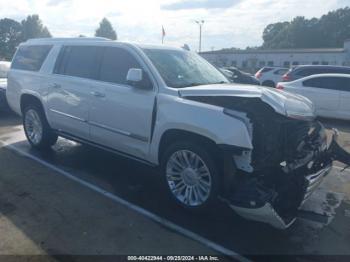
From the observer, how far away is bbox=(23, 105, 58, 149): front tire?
7.06 metres

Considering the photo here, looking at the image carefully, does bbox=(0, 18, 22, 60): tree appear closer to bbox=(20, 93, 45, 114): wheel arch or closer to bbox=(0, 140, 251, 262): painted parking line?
bbox=(20, 93, 45, 114): wheel arch

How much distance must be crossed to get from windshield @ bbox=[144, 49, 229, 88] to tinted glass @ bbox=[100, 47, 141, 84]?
10.6 inches

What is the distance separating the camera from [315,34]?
9412 cm

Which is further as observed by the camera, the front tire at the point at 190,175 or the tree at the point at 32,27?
the tree at the point at 32,27

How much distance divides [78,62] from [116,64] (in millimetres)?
985

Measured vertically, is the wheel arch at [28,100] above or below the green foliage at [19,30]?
below

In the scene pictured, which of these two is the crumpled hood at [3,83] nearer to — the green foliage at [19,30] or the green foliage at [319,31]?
the green foliage at [19,30]

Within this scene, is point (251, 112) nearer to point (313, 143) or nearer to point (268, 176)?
point (268, 176)

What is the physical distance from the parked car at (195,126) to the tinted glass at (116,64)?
0.01m

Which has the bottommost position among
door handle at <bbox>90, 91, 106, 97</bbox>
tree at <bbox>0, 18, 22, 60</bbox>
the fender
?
the fender

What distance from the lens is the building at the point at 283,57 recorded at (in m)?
55.2

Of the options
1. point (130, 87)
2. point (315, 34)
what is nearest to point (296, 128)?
point (130, 87)

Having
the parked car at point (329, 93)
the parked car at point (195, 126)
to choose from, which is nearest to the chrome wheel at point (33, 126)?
the parked car at point (195, 126)

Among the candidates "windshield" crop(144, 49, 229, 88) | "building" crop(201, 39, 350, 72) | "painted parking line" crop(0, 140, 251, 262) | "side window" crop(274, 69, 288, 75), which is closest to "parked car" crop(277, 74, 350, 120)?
"windshield" crop(144, 49, 229, 88)
